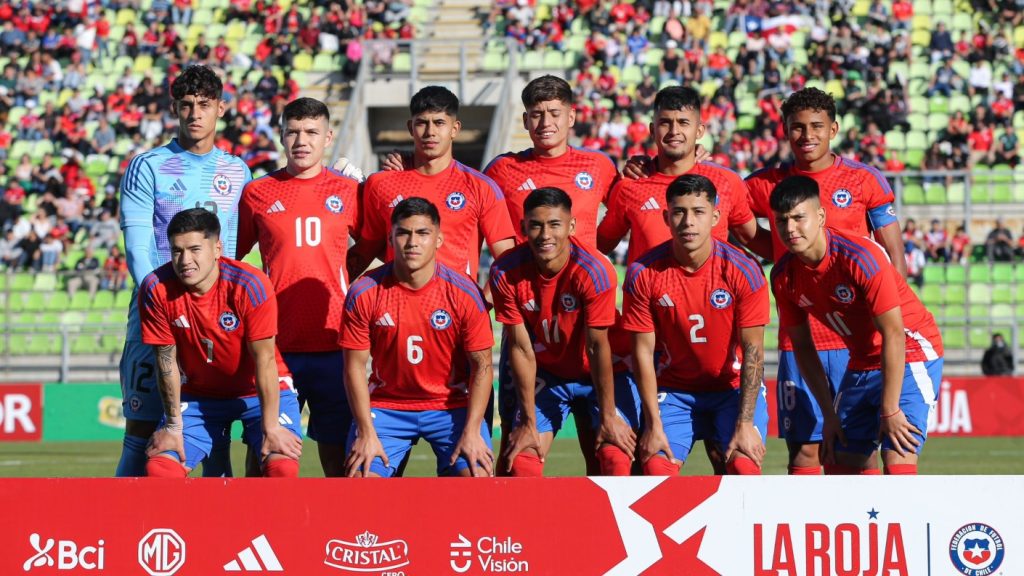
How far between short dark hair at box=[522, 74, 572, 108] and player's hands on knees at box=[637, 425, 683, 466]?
Answer: 1866 mm

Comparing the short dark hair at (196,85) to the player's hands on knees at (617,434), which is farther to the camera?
the short dark hair at (196,85)

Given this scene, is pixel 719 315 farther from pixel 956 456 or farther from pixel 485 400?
pixel 956 456

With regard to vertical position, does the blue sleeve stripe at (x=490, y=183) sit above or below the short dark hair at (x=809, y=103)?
below

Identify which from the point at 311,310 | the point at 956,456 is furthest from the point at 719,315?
the point at 956,456

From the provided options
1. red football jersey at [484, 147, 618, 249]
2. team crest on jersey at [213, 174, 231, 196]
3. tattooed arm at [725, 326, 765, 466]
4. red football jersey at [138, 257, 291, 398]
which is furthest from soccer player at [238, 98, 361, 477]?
tattooed arm at [725, 326, 765, 466]

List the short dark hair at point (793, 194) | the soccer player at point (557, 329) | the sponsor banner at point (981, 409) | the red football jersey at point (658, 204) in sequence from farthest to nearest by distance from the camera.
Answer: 1. the sponsor banner at point (981, 409)
2. the red football jersey at point (658, 204)
3. the soccer player at point (557, 329)
4. the short dark hair at point (793, 194)

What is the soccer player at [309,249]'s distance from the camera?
7293 mm

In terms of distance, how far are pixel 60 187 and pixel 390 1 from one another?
7.20 m

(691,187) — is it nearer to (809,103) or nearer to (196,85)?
(809,103)

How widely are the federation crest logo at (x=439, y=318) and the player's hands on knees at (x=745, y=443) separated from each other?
4.94ft

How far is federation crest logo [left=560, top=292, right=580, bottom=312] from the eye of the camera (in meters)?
7.05

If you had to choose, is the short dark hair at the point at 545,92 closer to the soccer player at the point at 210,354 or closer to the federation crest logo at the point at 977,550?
the soccer player at the point at 210,354

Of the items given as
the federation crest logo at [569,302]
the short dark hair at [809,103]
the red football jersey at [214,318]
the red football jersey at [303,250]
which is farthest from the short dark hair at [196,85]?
the short dark hair at [809,103]

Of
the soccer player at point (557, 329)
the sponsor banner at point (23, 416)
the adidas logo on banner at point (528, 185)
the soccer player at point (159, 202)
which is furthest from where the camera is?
the sponsor banner at point (23, 416)
